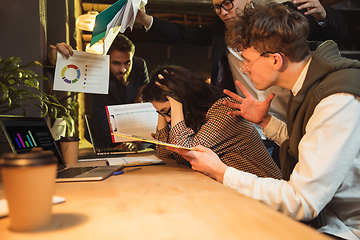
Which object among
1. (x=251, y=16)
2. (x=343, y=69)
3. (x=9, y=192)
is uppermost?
(x=251, y=16)

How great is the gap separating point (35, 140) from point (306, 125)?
39.6 inches

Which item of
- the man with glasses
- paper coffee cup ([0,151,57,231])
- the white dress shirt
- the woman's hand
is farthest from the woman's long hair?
paper coffee cup ([0,151,57,231])

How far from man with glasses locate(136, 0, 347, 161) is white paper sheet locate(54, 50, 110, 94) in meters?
0.48

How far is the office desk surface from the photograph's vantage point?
1.45 feet

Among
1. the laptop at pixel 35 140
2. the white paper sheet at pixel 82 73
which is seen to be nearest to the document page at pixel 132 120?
the white paper sheet at pixel 82 73

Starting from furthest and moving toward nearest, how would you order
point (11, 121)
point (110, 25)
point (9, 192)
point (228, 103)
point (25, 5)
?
point (25, 5)
point (110, 25)
point (228, 103)
point (11, 121)
point (9, 192)

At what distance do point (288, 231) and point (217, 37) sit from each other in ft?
5.46

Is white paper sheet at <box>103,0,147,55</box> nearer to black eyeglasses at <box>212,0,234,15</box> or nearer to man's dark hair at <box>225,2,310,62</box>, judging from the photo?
black eyeglasses at <box>212,0,234,15</box>

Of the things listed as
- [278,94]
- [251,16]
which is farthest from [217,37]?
[251,16]

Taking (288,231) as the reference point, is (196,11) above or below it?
above

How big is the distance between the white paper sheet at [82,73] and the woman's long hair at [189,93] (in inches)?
14.1

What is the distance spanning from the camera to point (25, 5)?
1.66 m

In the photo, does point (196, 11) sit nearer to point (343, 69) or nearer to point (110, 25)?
point (110, 25)

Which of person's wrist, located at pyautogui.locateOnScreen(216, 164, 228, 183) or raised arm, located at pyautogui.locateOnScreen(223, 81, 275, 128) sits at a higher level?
raised arm, located at pyautogui.locateOnScreen(223, 81, 275, 128)
